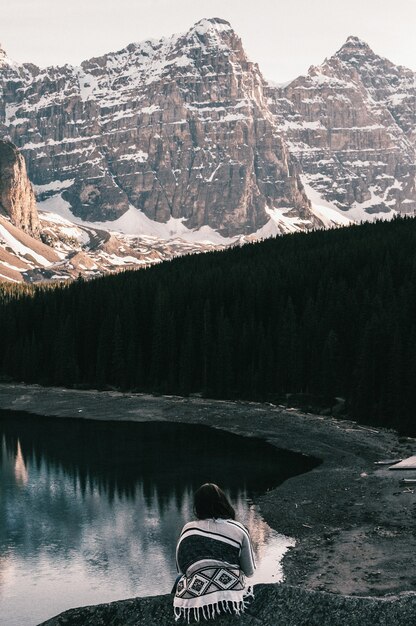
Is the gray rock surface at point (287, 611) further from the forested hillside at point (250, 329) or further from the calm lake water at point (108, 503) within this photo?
the forested hillside at point (250, 329)

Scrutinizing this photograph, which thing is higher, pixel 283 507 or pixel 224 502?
pixel 224 502

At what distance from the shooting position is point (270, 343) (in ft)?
365

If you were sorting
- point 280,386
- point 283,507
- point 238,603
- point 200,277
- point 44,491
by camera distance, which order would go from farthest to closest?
1. point 200,277
2. point 280,386
3. point 44,491
4. point 283,507
5. point 238,603

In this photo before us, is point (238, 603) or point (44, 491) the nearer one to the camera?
point (238, 603)

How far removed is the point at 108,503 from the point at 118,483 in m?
6.06

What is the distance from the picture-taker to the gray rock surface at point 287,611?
1167 centimetres

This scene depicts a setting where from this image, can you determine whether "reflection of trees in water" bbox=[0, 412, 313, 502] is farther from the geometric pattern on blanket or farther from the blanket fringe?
the blanket fringe

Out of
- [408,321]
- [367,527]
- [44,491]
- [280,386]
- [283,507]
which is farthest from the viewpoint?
[280,386]

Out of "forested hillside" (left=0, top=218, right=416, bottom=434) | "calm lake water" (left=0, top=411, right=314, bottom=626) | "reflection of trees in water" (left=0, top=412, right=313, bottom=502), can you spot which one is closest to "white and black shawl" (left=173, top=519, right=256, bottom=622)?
"calm lake water" (left=0, top=411, right=314, bottom=626)

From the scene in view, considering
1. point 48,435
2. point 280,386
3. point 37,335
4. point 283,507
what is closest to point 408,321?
point 280,386

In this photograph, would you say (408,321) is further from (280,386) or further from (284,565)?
(284,565)

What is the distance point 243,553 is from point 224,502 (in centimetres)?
90

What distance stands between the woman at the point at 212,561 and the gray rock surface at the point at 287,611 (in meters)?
0.30

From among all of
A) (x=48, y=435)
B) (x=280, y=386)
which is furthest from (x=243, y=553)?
(x=280, y=386)
